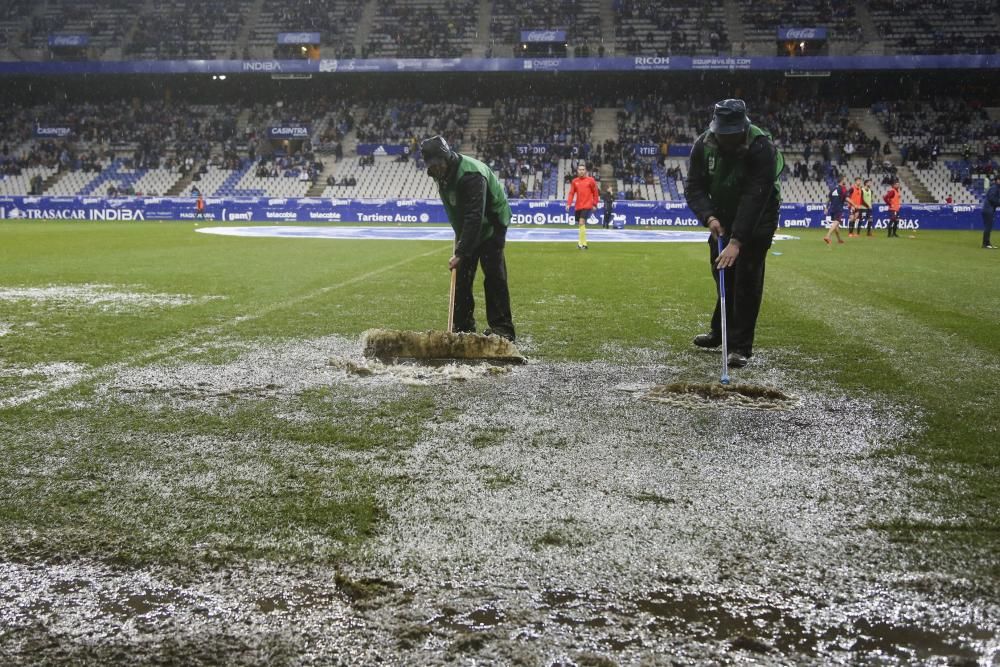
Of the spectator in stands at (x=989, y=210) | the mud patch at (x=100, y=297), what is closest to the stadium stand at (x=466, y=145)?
the spectator in stands at (x=989, y=210)

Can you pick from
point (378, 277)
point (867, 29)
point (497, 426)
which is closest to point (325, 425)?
point (497, 426)

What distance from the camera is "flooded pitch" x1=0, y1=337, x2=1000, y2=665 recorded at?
192 centimetres

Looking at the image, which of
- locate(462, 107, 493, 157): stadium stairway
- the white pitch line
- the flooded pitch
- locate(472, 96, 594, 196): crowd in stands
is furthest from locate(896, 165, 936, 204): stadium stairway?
the flooded pitch

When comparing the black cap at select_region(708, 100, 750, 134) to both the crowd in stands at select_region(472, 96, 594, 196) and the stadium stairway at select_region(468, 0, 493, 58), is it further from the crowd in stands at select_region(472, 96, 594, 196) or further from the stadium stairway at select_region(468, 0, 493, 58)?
the stadium stairway at select_region(468, 0, 493, 58)

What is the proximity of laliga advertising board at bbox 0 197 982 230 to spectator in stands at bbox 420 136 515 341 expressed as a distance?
24721 mm

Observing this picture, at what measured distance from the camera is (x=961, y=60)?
40.5 metres

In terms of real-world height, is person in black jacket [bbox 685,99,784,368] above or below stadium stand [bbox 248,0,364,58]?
below

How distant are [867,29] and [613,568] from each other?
49.5 m

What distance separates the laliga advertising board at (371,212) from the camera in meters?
32.3

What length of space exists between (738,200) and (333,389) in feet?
10.8

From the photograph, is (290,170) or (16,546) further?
(290,170)

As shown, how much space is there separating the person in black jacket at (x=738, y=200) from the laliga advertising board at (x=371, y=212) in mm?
24897

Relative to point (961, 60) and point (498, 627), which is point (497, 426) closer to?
point (498, 627)

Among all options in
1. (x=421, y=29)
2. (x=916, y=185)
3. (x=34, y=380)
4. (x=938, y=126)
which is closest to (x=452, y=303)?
(x=34, y=380)
